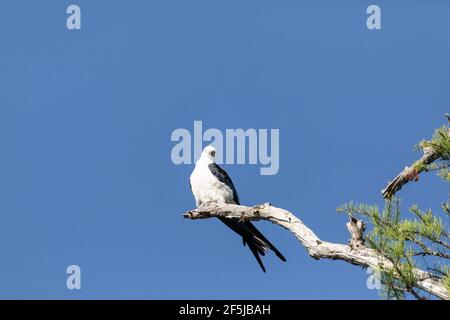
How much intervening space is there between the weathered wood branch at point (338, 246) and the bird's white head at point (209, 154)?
2.05 meters

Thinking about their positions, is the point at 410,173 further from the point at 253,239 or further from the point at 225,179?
the point at 225,179

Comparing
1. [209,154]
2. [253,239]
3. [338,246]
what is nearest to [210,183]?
[209,154]

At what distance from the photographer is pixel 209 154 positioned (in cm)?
904

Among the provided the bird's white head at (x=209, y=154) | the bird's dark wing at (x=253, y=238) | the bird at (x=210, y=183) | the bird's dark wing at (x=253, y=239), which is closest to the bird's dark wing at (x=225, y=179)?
the bird at (x=210, y=183)

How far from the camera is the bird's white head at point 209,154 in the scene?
8.98 meters

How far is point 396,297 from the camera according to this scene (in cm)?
488

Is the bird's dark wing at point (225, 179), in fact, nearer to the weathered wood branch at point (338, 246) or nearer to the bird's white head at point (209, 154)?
the bird's white head at point (209, 154)

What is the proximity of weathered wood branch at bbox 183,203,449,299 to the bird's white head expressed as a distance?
205cm

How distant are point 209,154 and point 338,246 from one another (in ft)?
12.3

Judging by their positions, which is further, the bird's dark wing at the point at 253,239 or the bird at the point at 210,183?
the bird at the point at 210,183

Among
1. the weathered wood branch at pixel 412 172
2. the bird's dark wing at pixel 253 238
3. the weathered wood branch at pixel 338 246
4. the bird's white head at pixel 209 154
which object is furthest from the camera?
the bird's white head at pixel 209 154

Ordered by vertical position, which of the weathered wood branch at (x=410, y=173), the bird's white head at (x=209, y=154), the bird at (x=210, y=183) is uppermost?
the bird's white head at (x=209, y=154)
